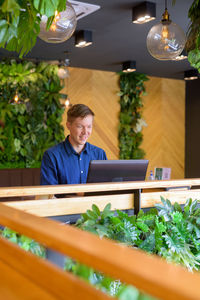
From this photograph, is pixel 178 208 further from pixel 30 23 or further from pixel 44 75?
pixel 44 75

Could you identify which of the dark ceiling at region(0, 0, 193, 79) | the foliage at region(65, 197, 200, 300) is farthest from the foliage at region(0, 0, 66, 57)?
the dark ceiling at region(0, 0, 193, 79)

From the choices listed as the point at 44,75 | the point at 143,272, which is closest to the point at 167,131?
the point at 44,75

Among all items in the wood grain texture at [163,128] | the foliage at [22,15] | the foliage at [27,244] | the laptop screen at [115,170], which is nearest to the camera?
the foliage at [22,15]

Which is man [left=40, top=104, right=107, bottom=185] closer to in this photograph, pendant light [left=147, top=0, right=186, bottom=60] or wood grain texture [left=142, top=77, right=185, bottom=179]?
pendant light [left=147, top=0, right=186, bottom=60]

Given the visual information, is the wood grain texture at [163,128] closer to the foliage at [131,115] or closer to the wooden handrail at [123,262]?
the foliage at [131,115]

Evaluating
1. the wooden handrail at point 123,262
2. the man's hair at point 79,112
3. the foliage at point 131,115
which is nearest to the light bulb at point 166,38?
the man's hair at point 79,112

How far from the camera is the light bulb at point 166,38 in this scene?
109 inches

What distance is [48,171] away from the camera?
307cm

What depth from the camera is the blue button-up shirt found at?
3072mm

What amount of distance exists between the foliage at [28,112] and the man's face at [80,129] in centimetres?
413

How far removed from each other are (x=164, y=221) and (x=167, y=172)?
240cm

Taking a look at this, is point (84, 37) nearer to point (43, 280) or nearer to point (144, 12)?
point (144, 12)

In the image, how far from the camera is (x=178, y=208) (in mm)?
2311

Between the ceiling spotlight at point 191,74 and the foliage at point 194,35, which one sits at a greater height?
the ceiling spotlight at point 191,74
